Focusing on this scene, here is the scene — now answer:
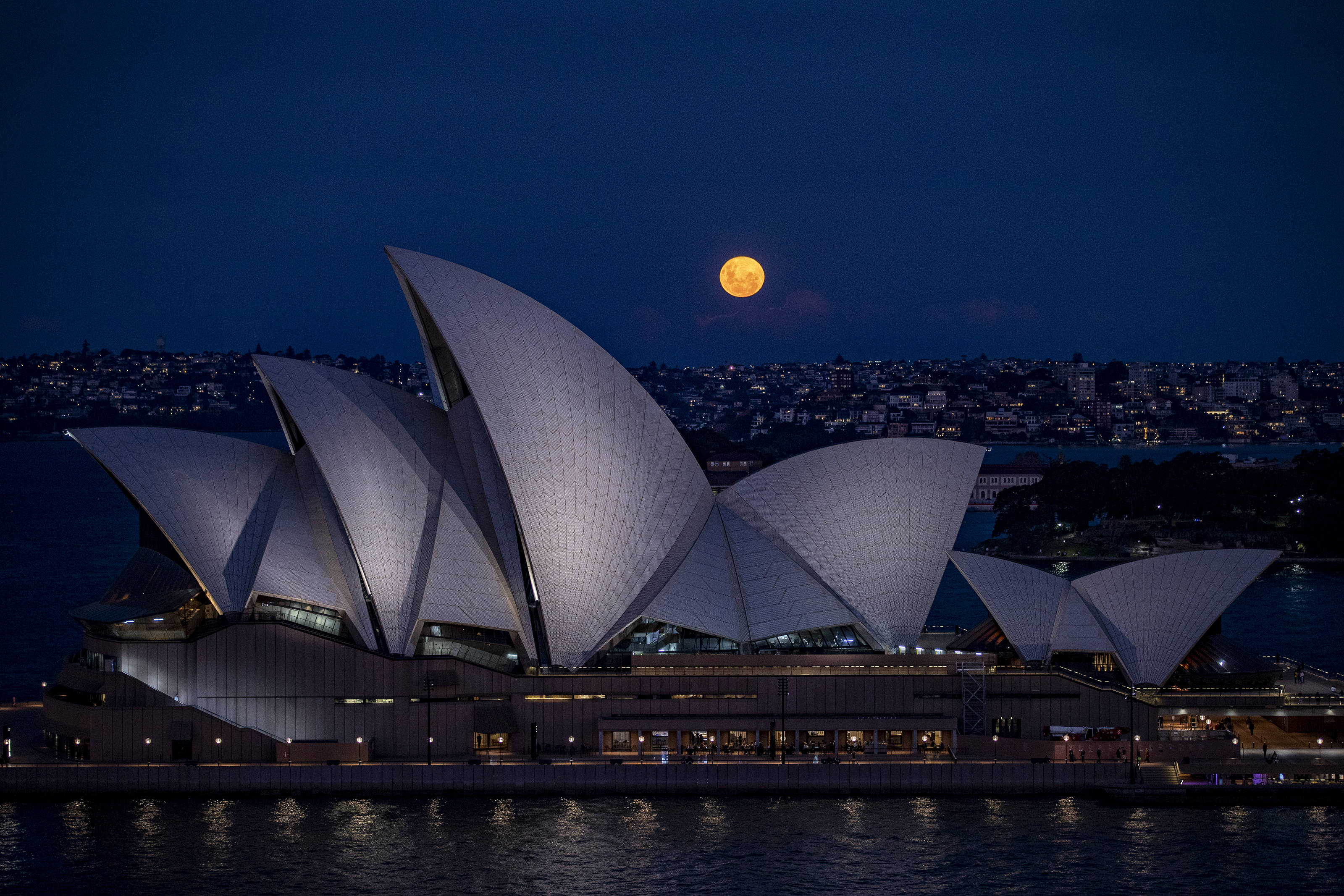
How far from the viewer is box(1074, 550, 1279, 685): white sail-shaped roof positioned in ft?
162

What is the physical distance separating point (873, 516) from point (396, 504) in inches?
646

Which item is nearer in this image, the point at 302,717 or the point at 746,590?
the point at 302,717

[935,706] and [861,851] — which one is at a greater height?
[935,706]

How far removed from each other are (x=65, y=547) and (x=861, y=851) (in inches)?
3475

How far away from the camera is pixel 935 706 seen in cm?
4734

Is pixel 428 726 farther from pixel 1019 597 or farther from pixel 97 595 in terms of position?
pixel 97 595

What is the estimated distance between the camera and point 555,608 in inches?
1909

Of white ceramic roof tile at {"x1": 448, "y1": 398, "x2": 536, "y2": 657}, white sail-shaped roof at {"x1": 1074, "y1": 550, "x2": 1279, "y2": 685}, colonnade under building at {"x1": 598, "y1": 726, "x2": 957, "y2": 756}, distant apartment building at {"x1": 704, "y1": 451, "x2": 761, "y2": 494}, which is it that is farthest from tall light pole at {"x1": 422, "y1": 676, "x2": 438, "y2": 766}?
distant apartment building at {"x1": 704, "y1": 451, "x2": 761, "y2": 494}

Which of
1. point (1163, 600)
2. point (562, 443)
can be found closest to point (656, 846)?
point (562, 443)

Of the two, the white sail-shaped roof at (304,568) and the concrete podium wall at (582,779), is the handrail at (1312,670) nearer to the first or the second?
the concrete podium wall at (582,779)

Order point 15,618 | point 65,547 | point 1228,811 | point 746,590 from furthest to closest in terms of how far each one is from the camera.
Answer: point 65,547 < point 15,618 < point 746,590 < point 1228,811

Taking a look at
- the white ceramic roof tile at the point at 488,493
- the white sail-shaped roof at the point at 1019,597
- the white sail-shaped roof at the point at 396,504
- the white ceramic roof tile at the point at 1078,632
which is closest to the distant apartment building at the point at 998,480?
the white sail-shaped roof at the point at 1019,597

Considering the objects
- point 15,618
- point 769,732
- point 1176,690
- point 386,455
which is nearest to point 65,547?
point 15,618

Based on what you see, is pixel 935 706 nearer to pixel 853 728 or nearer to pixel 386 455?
pixel 853 728
